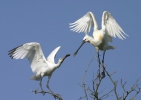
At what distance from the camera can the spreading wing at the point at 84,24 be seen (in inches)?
548

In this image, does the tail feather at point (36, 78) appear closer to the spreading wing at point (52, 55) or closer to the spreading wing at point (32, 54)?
the spreading wing at point (32, 54)

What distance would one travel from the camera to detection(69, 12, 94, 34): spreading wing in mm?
13930

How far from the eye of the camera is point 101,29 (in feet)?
43.7

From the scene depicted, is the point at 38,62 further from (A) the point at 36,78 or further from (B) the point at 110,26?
(B) the point at 110,26

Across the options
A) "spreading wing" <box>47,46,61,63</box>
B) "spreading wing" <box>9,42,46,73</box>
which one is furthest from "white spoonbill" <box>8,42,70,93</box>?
"spreading wing" <box>47,46,61,63</box>

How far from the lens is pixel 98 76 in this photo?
30.7 ft

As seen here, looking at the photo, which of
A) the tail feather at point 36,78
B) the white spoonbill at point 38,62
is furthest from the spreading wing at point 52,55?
the tail feather at point 36,78

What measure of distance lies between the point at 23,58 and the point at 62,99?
2453 millimetres

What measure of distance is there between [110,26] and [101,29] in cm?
37

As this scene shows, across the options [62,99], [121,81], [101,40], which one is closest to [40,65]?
[101,40]

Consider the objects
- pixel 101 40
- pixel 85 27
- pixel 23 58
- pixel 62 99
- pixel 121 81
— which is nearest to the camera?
pixel 121 81

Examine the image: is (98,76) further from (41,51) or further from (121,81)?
(41,51)

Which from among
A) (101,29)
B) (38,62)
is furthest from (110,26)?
(38,62)

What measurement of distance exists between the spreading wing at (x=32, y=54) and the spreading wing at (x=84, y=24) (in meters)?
1.69
